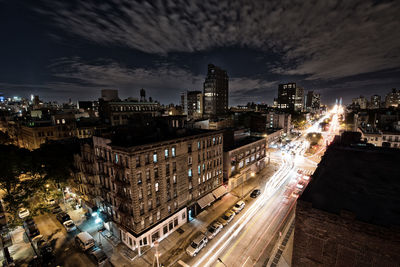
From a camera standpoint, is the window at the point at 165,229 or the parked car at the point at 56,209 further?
the parked car at the point at 56,209

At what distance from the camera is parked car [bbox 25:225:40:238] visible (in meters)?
30.9

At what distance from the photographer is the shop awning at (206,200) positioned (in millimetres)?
36812

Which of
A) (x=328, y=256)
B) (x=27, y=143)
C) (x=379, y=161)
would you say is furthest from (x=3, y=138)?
A: (x=379, y=161)

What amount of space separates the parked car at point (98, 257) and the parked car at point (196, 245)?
43.5ft

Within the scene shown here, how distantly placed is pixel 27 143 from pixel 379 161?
111064 mm

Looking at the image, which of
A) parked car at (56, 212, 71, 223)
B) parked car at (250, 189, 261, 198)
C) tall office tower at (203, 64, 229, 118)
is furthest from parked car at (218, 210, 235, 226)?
tall office tower at (203, 64, 229, 118)

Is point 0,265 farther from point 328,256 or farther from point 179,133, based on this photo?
point 328,256

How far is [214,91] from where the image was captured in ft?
525

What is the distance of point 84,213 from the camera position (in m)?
39.3

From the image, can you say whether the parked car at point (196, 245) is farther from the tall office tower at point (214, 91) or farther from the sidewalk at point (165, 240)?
the tall office tower at point (214, 91)

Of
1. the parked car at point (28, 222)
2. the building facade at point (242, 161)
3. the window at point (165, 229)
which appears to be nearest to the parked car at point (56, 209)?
the parked car at point (28, 222)

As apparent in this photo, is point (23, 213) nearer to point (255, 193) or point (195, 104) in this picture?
point (255, 193)

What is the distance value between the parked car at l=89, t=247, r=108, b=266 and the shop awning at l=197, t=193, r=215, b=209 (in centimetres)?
1892

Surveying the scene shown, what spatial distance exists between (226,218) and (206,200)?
609 centimetres
